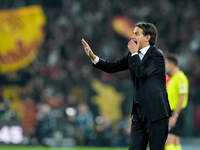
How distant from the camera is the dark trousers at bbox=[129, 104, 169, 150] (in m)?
4.64

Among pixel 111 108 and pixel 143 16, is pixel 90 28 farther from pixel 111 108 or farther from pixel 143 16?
pixel 111 108

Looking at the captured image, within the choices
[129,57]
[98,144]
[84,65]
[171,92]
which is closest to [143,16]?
[84,65]

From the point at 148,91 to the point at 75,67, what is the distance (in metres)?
14.3

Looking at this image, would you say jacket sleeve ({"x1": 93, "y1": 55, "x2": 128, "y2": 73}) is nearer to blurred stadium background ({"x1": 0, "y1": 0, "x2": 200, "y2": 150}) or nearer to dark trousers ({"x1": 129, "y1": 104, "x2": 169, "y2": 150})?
dark trousers ({"x1": 129, "y1": 104, "x2": 169, "y2": 150})

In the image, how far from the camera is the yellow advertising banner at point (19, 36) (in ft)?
59.3

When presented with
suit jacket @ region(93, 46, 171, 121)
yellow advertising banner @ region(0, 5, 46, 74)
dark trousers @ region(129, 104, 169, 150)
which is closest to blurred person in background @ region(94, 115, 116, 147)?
yellow advertising banner @ region(0, 5, 46, 74)

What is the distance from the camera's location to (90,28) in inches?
810

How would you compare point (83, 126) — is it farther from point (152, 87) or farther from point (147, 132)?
point (152, 87)

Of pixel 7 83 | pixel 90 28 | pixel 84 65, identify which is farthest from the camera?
pixel 90 28

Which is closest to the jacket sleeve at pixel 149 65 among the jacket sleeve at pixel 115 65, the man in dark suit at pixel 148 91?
the man in dark suit at pixel 148 91

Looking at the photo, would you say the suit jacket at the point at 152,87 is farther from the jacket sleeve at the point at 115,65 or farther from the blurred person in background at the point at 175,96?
the blurred person in background at the point at 175,96

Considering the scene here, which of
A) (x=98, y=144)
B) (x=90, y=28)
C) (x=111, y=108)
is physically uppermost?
(x=90, y=28)

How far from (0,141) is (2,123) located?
60cm

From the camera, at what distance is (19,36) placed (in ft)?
60.0
